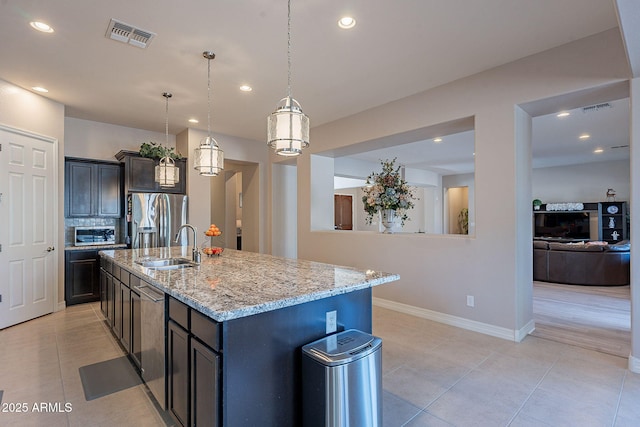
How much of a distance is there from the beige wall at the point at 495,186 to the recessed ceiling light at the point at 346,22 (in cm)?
166

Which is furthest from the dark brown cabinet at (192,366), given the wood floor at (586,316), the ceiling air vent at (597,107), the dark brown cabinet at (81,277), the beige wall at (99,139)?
the ceiling air vent at (597,107)

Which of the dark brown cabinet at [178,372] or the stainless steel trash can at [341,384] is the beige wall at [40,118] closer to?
the dark brown cabinet at [178,372]

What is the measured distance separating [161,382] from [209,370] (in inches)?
31.4

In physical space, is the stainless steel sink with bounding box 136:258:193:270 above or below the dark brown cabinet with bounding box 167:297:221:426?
above

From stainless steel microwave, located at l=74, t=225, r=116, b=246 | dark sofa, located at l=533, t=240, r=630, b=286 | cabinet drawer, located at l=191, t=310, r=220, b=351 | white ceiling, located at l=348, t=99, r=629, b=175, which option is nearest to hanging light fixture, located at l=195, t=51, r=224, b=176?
cabinet drawer, located at l=191, t=310, r=220, b=351

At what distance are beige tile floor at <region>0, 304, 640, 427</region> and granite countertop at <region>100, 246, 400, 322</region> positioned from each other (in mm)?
898

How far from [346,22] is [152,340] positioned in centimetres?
283

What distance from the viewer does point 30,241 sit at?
4.14 meters

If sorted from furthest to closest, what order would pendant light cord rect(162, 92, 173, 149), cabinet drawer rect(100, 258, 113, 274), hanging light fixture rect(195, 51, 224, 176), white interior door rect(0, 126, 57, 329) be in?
pendant light cord rect(162, 92, 173, 149), white interior door rect(0, 126, 57, 329), cabinet drawer rect(100, 258, 113, 274), hanging light fixture rect(195, 51, 224, 176)

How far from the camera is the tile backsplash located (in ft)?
17.0

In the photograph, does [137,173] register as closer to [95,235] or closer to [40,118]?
[95,235]

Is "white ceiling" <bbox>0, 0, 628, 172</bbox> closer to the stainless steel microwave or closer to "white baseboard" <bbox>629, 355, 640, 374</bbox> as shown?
the stainless steel microwave

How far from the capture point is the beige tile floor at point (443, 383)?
6.89 ft

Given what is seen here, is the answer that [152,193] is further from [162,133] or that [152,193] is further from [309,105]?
[309,105]
